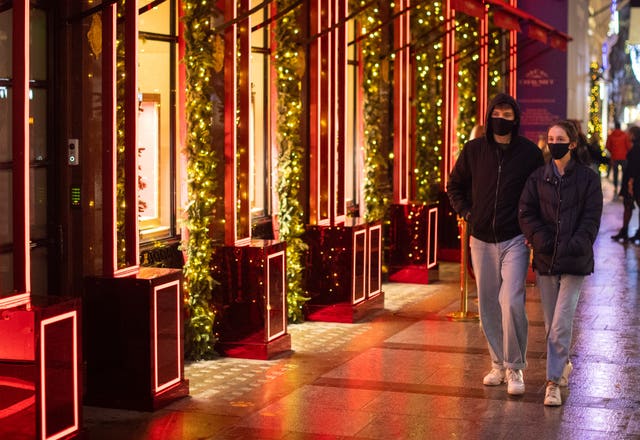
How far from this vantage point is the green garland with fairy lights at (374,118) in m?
14.8

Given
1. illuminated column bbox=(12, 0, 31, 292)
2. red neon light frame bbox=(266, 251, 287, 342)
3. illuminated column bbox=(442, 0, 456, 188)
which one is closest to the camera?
illuminated column bbox=(12, 0, 31, 292)

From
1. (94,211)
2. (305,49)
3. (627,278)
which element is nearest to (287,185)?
(305,49)

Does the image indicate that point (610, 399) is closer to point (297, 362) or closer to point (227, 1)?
point (297, 362)

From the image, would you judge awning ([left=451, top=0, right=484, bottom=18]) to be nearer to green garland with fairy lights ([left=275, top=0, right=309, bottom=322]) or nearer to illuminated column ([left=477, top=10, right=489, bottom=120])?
green garland with fairy lights ([left=275, top=0, right=309, bottom=322])

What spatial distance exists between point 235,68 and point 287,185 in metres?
2.10

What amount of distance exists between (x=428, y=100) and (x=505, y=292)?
8.53m

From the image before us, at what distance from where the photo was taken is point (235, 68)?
1034 cm

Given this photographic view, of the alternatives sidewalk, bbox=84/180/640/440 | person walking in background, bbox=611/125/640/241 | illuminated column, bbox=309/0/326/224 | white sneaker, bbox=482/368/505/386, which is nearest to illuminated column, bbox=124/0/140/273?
sidewalk, bbox=84/180/640/440

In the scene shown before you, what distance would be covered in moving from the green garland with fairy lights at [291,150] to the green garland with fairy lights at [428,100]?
4.27 meters

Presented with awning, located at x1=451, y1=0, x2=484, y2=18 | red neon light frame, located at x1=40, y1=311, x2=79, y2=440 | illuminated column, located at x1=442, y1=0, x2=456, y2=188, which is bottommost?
red neon light frame, located at x1=40, y1=311, x2=79, y2=440

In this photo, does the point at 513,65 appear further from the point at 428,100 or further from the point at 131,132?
the point at 131,132

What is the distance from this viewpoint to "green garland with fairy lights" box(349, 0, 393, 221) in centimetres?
1476

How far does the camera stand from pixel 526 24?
1881 cm

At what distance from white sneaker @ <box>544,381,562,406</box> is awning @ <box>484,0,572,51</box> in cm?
726
